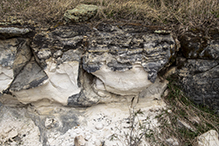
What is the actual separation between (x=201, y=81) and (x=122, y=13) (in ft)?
5.45

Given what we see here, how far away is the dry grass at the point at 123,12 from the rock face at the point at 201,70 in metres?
0.34

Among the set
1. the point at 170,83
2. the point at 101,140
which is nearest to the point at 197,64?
the point at 170,83

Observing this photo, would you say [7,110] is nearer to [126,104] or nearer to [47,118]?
[47,118]

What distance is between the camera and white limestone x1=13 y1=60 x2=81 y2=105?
2355mm

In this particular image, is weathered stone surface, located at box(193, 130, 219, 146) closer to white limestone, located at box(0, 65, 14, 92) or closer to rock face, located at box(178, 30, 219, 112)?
rock face, located at box(178, 30, 219, 112)

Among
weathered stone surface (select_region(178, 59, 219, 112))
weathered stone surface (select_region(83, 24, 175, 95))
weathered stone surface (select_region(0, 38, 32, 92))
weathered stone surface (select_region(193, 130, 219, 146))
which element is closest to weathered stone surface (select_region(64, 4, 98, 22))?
weathered stone surface (select_region(83, 24, 175, 95))

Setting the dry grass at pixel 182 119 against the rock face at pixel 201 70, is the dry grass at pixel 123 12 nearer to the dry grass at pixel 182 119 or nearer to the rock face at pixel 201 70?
the rock face at pixel 201 70

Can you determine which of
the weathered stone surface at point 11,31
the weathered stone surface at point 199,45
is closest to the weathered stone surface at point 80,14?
the weathered stone surface at point 11,31

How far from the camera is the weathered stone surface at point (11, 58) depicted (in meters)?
2.24

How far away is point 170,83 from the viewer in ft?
8.89

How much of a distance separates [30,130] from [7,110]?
0.54 metres

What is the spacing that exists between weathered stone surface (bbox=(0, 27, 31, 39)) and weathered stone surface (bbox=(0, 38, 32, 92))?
0.09m

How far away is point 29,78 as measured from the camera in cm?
236

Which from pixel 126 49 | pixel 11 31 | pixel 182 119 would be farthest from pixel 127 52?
pixel 11 31
